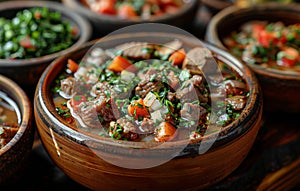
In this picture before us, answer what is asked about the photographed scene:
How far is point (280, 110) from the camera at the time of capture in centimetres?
295

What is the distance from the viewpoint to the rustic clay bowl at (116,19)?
331 cm

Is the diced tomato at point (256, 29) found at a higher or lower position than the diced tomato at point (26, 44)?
higher

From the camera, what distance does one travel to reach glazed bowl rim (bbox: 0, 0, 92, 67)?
9.16 feet

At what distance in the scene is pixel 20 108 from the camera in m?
2.53

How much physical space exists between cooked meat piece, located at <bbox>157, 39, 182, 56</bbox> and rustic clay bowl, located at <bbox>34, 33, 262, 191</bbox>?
62 cm

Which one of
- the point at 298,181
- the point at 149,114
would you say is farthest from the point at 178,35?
the point at 298,181

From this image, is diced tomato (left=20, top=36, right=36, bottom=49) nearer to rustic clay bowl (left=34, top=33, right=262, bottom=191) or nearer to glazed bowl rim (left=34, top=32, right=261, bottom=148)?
glazed bowl rim (left=34, top=32, right=261, bottom=148)

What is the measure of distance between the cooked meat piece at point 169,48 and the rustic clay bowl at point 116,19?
528 millimetres

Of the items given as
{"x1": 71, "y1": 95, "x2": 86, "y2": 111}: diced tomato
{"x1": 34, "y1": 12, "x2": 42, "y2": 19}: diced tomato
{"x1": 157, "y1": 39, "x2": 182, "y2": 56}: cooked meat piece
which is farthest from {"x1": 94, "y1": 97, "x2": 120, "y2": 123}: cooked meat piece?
{"x1": 34, "y1": 12, "x2": 42, "y2": 19}: diced tomato

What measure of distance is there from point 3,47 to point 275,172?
78.6 inches

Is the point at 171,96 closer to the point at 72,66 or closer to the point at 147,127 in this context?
the point at 147,127

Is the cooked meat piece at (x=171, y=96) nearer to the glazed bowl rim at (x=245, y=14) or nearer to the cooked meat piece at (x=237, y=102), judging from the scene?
the cooked meat piece at (x=237, y=102)

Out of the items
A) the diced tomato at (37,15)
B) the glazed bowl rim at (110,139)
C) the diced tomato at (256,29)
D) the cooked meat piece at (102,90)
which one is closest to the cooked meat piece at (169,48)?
the glazed bowl rim at (110,139)

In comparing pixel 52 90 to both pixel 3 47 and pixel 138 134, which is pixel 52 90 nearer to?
pixel 138 134
